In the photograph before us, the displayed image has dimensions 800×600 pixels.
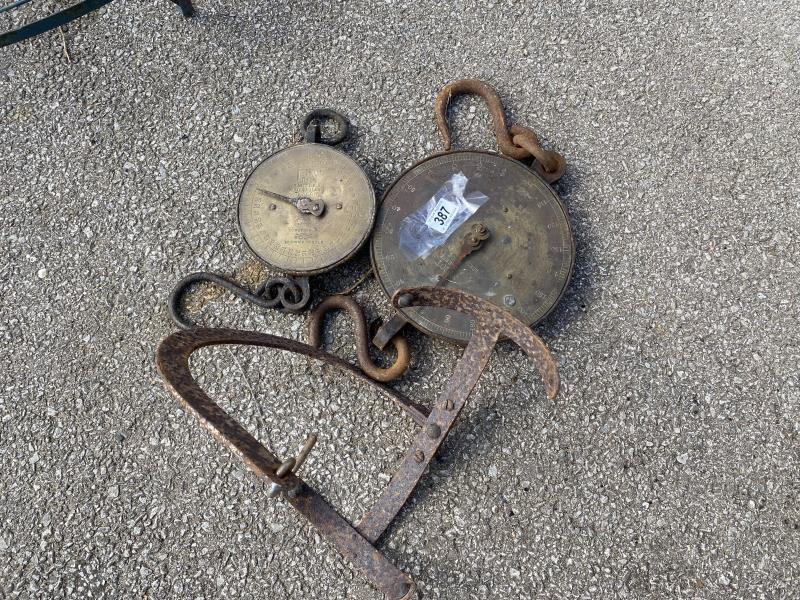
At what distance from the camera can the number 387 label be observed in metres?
2.52

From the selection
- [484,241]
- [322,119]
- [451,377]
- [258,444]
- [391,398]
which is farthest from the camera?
[322,119]

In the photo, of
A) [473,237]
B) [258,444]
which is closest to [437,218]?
[473,237]

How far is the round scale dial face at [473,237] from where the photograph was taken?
2.43 meters

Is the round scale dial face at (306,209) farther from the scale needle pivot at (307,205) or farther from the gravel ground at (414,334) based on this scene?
the gravel ground at (414,334)

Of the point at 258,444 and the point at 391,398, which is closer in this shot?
the point at 258,444

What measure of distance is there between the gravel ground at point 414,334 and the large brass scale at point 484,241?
0.59ft

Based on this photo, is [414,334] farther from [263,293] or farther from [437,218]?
[263,293]

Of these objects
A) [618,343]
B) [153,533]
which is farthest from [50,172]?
[618,343]

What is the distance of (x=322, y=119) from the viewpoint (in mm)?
2863

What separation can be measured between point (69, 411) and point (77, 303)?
1.49 ft

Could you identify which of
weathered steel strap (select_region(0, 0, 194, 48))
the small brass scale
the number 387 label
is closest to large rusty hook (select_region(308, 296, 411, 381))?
the small brass scale

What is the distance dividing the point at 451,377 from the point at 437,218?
667 mm

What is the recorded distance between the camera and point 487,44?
300 centimetres

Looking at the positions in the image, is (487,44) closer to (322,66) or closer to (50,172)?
(322,66)
